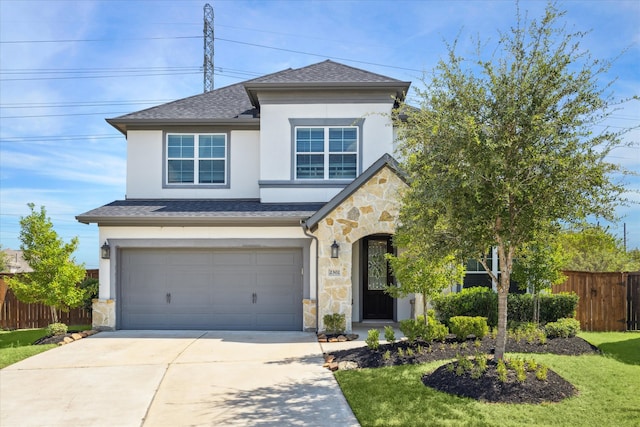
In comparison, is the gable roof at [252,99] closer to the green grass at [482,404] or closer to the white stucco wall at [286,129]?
the white stucco wall at [286,129]

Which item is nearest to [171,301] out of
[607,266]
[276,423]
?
[276,423]

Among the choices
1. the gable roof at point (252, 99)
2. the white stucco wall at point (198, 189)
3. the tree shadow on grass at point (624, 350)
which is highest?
the gable roof at point (252, 99)

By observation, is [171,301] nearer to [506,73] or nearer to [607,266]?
[506,73]

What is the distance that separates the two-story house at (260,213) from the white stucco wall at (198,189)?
0.03m

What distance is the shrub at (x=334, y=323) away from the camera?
1322cm

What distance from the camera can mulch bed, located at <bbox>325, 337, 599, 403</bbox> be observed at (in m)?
7.67

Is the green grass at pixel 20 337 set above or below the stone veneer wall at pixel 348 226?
below

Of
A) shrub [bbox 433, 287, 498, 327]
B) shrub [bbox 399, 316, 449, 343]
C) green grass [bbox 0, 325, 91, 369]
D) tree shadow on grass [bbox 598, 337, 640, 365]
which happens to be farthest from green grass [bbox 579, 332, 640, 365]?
green grass [bbox 0, 325, 91, 369]

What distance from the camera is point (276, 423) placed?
689cm

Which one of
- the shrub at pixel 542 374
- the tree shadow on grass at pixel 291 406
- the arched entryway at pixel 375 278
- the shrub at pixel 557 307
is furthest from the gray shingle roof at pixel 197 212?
the shrub at pixel 542 374

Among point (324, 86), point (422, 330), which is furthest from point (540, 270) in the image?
point (324, 86)

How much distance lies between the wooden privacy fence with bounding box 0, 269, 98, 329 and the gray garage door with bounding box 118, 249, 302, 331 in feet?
7.96

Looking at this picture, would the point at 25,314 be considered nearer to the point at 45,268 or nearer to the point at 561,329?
the point at 45,268

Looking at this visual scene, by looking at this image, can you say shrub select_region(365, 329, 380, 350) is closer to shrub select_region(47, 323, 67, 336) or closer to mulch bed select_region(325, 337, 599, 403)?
mulch bed select_region(325, 337, 599, 403)
